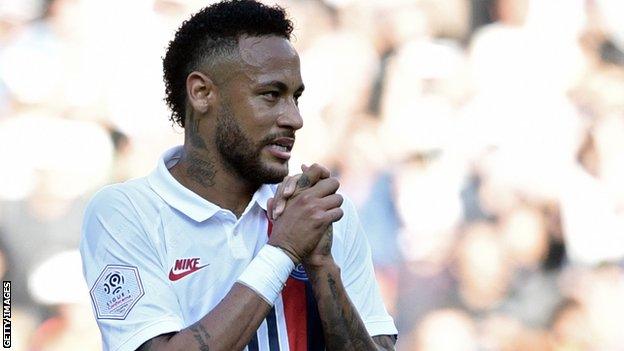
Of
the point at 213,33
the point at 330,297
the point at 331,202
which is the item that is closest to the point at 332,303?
the point at 330,297

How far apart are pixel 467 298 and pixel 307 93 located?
1.33 m

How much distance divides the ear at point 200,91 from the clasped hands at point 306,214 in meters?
0.32

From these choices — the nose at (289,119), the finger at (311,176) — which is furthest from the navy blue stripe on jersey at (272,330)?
the nose at (289,119)

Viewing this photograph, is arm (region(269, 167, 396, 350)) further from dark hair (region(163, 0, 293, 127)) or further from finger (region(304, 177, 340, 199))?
dark hair (region(163, 0, 293, 127))

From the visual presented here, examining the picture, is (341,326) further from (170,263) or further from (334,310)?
(170,263)

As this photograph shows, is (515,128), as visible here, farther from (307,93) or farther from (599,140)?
(307,93)

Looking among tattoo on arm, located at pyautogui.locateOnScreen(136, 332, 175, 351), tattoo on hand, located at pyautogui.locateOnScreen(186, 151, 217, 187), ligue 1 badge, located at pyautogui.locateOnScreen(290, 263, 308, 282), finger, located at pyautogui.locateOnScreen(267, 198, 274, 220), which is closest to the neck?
tattoo on hand, located at pyautogui.locateOnScreen(186, 151, 217, 187)

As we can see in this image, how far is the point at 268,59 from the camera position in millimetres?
3086

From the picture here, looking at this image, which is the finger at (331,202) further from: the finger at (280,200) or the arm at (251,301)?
the finger at (280,200)

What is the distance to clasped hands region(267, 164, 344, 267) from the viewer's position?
2.89m

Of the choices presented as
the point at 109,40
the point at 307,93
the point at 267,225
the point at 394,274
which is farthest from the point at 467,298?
the point at 267,225

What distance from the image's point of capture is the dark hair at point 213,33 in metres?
3.16

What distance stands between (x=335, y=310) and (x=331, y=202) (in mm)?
268

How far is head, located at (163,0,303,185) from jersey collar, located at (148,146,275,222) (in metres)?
0.06
